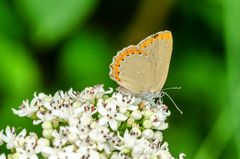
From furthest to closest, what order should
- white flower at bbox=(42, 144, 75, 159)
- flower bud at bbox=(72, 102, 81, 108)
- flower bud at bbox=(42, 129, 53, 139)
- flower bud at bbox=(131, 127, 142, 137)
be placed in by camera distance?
flower bud at bbox=(72, 102, 81, 108)
flower bud at bbox=(131, 127, 142, 137)
flower bud at bbox=(42, 129, 53, 139)
white flower at bbox=(42, 144, 75, 159)

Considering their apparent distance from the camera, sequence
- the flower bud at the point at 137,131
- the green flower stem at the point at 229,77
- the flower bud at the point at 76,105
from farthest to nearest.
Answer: the green flower stem at the point at 229,77, the flower bud at the point at 76,105, the flower bud at the point at 137,131

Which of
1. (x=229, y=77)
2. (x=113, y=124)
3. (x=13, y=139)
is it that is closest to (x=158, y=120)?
(x=113, y=124)

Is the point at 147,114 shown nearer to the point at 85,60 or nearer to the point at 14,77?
the point at 85,60

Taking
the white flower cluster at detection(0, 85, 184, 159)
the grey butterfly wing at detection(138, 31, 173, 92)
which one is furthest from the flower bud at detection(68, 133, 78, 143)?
the grey butterfly wing at detection(138, 31, 173, 92)

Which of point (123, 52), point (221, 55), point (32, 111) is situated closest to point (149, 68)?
point (123, 52)

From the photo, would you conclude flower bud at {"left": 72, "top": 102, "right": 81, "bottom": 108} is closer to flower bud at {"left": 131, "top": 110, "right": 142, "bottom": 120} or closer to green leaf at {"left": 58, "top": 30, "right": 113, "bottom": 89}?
flower bud at {"left": 131, "top": 110, "right": 142, "bottom": 120}

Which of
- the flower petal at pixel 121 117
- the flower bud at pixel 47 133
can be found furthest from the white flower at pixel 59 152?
the flower petal at pixel 121 117

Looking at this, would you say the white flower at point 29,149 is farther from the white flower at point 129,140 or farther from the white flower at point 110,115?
the white flower at point 129,140
